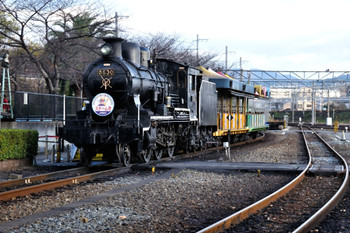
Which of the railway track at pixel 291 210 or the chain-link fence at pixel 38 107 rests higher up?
the chain-link fence at pixel 38 107

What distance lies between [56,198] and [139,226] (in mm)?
2840

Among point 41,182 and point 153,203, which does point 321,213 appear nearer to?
point 153,203

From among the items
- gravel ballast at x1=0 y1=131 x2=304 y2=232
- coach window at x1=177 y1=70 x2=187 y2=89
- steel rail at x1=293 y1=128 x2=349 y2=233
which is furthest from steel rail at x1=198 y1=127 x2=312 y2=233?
coach window at x1=177 y1=70 x2=187 y2=89

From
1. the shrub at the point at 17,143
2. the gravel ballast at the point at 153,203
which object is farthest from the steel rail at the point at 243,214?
the shrub at the point at 17,143

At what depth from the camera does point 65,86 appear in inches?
1324

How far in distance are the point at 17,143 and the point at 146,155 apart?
13.6 ft

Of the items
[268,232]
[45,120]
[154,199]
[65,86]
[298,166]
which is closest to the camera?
[268,232]

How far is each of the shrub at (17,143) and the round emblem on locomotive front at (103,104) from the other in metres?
2.50

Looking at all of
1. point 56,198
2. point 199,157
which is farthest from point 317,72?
point 56,198

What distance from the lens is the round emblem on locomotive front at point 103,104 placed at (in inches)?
555

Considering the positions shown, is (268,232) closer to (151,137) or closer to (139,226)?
(139,226)

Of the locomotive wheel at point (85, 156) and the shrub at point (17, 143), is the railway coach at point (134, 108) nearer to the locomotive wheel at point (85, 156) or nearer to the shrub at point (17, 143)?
the locomotive wheel at point (85, 156)

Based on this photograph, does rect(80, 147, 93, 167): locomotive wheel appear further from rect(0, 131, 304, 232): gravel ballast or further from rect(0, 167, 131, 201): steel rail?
rect(0, 131, 304, 232): gravel ballast

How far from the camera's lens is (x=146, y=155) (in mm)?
15453
